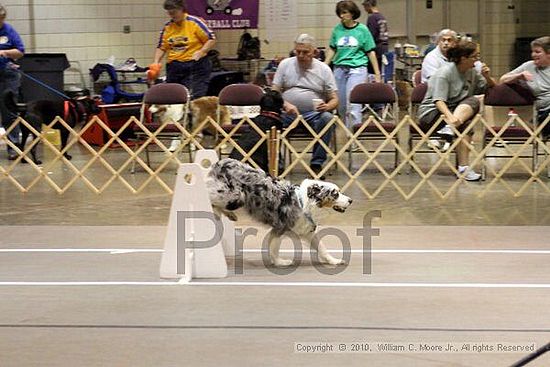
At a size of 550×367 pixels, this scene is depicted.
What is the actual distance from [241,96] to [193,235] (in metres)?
3.93

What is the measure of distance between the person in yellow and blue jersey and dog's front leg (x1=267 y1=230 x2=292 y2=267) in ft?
14.7

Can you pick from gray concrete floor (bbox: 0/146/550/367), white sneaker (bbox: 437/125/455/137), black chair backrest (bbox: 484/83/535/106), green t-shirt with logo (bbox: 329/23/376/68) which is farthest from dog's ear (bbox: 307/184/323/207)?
green t-shirt with logo (bbox: 329/23/376/68)

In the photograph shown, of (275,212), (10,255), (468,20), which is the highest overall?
(468,20)

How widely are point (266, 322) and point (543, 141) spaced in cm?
493

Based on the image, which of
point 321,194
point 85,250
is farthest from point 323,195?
point 85,250

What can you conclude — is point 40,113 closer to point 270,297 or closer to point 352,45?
point 352,45

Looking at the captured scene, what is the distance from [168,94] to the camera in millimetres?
9312

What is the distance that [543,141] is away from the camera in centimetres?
859

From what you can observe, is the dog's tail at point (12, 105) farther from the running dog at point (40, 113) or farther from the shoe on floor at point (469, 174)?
the shoe on floor at point (469, 174)

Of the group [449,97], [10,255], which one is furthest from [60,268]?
[449,97]

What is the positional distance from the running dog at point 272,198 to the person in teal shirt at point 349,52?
4.22 m

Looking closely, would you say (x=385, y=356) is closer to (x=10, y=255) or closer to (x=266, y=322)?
(x=266, y=322)

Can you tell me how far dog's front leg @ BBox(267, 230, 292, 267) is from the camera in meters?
5.50

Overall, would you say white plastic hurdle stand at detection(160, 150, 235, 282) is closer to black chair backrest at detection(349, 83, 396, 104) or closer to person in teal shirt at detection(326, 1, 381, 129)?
black chair backrest at detection(349, 83, 396, 104)
